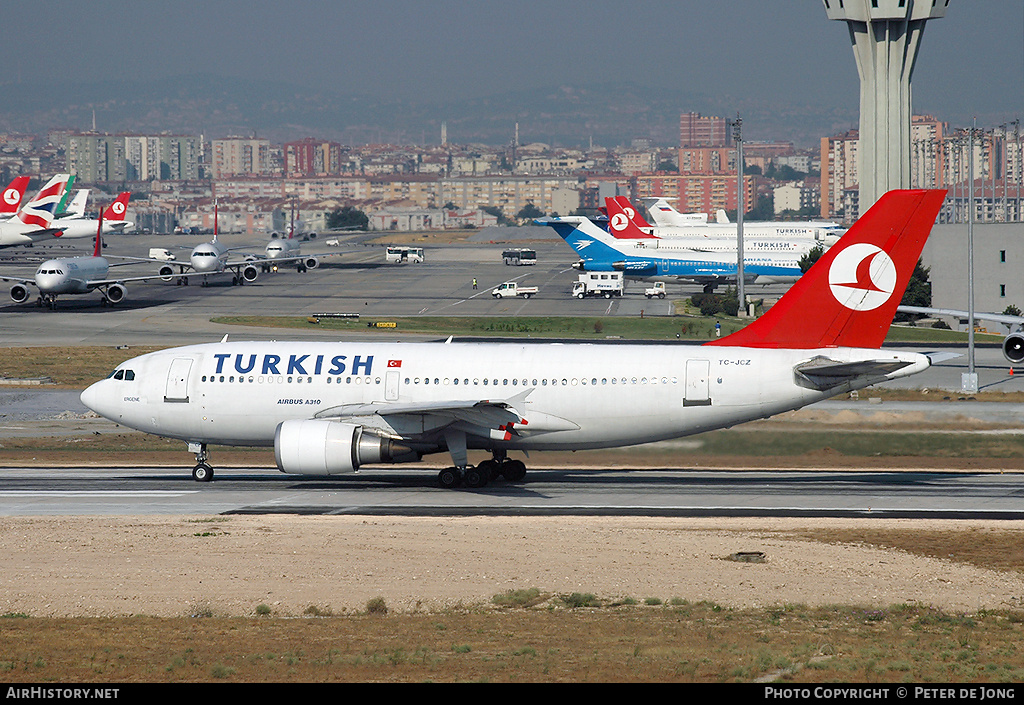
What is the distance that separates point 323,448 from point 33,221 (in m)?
125

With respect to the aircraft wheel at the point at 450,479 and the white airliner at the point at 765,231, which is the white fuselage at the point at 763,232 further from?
the aircraft wheel at the point at 450,479

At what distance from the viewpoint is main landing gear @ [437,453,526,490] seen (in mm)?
39312

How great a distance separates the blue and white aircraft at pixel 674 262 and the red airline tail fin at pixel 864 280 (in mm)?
85165

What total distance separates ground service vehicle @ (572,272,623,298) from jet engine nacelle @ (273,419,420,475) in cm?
8081

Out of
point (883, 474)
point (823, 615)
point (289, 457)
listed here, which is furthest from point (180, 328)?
point (823, 615)

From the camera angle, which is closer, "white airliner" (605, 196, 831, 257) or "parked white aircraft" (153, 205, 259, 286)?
"white airliner" (605, 196, 831, 257)

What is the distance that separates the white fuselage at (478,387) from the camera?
37750 millimetres

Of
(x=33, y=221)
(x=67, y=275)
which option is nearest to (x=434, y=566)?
(x=67, y=275)

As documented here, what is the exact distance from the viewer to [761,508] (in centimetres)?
3550

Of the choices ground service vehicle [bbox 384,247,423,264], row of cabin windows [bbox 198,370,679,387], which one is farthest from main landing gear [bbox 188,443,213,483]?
ground service vehicle [bbox 384,247,423,264]

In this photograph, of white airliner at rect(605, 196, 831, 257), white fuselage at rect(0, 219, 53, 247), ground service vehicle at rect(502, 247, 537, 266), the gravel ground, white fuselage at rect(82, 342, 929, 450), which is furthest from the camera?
ground service vehicle at rect(502, 247, 537, 266)

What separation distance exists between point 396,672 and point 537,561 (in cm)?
899

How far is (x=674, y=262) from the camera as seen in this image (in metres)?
124

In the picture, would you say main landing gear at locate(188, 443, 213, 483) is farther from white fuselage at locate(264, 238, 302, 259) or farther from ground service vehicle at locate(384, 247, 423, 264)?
ground service vehicle at locate(384, 247, 423, 264)
